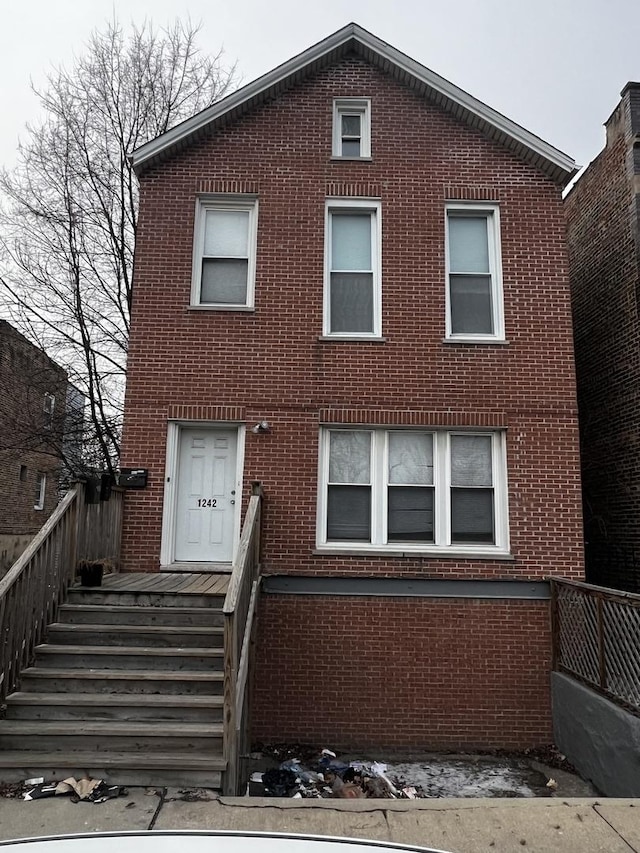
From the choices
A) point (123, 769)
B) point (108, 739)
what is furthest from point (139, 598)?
point (123, 769)

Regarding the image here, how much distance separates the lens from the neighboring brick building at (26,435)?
1415cm

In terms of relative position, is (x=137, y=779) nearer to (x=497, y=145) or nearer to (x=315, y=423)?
(x=315, y=423)

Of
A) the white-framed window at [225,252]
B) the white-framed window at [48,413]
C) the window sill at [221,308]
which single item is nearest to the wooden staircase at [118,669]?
the window sill at [221,308]

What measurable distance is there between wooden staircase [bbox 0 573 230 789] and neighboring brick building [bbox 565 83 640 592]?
6.91 m

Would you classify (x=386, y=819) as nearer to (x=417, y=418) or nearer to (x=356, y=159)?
(x=417, y=418)

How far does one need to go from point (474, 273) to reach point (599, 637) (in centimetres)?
514

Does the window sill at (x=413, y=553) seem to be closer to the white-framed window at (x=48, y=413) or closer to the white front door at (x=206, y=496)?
the white front door at (x=206, y=496)

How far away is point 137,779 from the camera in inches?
193

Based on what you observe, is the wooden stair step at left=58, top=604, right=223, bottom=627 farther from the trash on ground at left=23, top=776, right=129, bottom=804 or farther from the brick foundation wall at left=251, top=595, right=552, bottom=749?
the trash on ground at left=23, top=776, right=129, bottom=804

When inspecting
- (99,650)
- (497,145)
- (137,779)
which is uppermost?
(497,145)

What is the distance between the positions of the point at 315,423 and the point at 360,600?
240cm

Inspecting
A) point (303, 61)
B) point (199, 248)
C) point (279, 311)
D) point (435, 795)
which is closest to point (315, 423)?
point (279, 311)

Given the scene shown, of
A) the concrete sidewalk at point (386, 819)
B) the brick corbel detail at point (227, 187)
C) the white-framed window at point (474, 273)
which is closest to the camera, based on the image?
the concrete sidewalk at point (386, 819)

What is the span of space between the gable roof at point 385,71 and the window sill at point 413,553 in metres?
5.57
